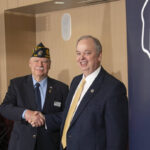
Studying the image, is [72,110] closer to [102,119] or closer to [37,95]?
[102,119]

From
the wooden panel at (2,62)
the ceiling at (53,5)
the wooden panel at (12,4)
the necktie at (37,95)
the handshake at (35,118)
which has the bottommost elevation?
the handshake at (35,118)

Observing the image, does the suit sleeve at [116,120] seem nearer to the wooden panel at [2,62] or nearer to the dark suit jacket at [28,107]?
the dark suit jacket at [28,107]

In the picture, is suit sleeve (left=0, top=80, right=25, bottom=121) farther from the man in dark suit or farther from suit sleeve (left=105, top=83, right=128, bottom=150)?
suit sleeve (left=105, top=83, right=128, bottom=150)

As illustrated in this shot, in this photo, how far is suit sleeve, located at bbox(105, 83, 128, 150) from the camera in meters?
1.83

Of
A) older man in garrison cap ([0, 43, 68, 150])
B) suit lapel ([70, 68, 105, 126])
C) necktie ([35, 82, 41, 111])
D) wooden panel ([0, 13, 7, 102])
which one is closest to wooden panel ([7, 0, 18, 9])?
wooden panel ([0, 13, 7, 102])

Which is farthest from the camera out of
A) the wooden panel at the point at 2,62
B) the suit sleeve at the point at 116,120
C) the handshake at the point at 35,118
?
the wooden panel at the point at 2,62

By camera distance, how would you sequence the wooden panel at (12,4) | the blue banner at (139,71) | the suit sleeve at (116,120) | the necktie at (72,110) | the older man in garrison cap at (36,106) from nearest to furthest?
the blue banner at (139,71)
the suit sleeve at (116,120)
the necktie at (72,110)
the older man in garrison cap at (36,106)
the wooden panel at (12,4)

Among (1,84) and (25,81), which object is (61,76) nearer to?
(1,84)

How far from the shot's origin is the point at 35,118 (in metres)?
2.35

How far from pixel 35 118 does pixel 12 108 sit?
255 millimetres

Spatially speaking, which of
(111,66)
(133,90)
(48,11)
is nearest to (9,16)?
(48,11)

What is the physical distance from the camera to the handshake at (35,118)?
2.36 metres

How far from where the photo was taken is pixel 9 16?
12.6 feet

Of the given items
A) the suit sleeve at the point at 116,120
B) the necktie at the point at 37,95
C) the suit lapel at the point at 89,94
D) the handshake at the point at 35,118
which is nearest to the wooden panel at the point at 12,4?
the necktie at the point at 37,95
